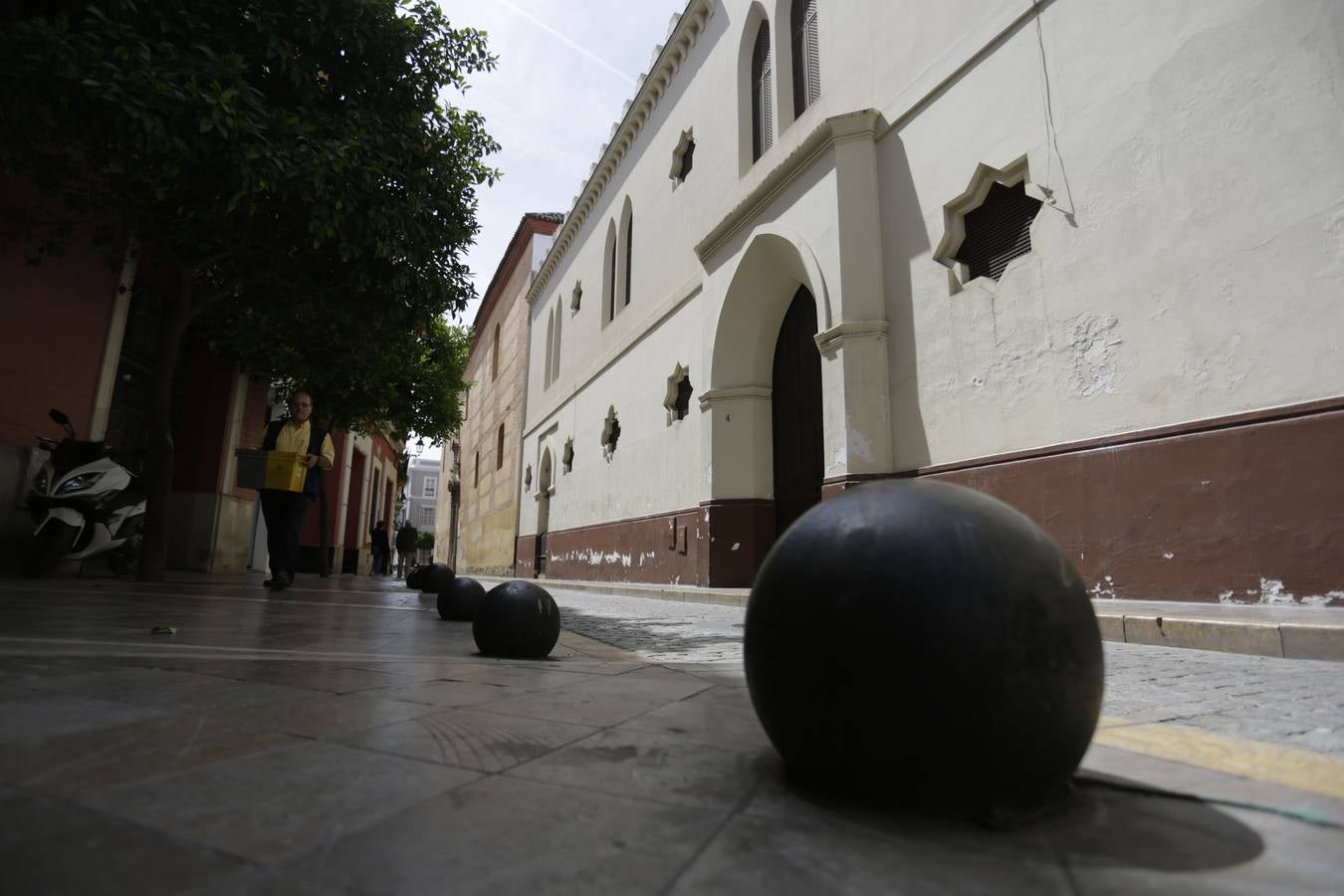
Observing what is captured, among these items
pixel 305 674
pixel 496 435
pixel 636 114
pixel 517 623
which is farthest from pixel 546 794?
pixel 496 435

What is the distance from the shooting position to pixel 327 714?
7.07 feet

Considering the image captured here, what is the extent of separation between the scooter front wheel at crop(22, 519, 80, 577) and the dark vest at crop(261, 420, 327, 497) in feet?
6.30

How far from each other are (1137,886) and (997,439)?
628 cm

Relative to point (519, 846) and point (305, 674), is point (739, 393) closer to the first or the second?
point (305, 674)

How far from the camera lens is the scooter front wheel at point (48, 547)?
6964 millimetres

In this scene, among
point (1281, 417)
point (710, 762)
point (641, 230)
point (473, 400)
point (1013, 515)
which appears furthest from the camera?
point (473, 400)

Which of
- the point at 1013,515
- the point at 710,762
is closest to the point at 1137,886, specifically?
the point at 1013,515

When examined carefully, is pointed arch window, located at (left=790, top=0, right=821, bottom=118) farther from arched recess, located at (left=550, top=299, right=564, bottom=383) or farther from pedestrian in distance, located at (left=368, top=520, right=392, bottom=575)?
pedestrian in distance, located at (left=368, top=520, right=392, bottom=575)

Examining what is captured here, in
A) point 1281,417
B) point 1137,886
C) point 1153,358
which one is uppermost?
point 1153,358

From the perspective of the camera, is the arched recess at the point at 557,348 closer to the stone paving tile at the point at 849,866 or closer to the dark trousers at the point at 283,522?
the dark trousers at the point at 283,522

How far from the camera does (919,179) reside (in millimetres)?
8047

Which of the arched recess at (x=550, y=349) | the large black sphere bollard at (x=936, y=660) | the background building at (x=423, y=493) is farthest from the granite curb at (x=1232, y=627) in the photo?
the background building at (x=423, y=493)

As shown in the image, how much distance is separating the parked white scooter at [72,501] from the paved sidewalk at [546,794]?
17.0ft

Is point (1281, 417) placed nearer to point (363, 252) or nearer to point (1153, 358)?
point (1153, 358)
